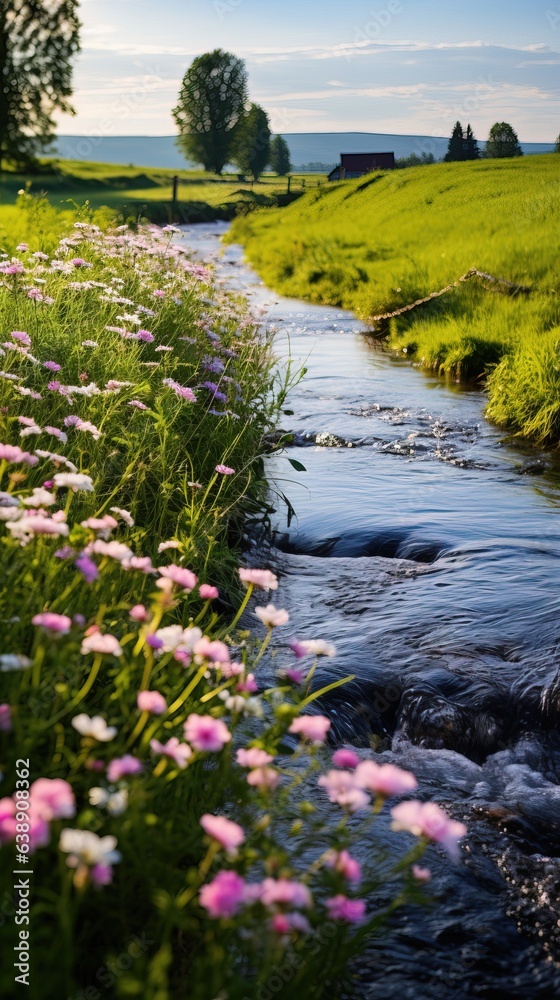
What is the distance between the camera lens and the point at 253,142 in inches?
3086

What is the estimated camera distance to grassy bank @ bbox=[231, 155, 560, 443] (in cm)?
1026

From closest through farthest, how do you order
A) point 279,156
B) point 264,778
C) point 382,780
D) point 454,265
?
point 382,780, point 264,778, point 454,265, point 279,156

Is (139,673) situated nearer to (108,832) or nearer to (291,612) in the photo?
(108,832)

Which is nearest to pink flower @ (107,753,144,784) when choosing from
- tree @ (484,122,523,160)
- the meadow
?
the meadow

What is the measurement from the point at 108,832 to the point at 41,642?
53 cm

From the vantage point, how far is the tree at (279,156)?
277 ft

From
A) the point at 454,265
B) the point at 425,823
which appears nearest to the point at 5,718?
the point at 425,823

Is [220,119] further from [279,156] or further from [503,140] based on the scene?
[503,140]

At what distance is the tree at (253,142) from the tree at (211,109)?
2.44 feet

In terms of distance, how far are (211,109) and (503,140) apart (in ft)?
100.0

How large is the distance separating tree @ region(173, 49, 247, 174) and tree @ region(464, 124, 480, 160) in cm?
2175

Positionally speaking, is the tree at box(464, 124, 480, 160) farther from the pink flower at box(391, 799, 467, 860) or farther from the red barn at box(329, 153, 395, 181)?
the pink flower at box(391, 799, 467, 860)

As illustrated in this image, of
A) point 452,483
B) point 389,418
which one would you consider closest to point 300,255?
point 389,418

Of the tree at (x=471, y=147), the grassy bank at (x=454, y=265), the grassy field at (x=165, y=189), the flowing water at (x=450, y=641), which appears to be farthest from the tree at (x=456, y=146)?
the flowing water at (x=450, y=641)
